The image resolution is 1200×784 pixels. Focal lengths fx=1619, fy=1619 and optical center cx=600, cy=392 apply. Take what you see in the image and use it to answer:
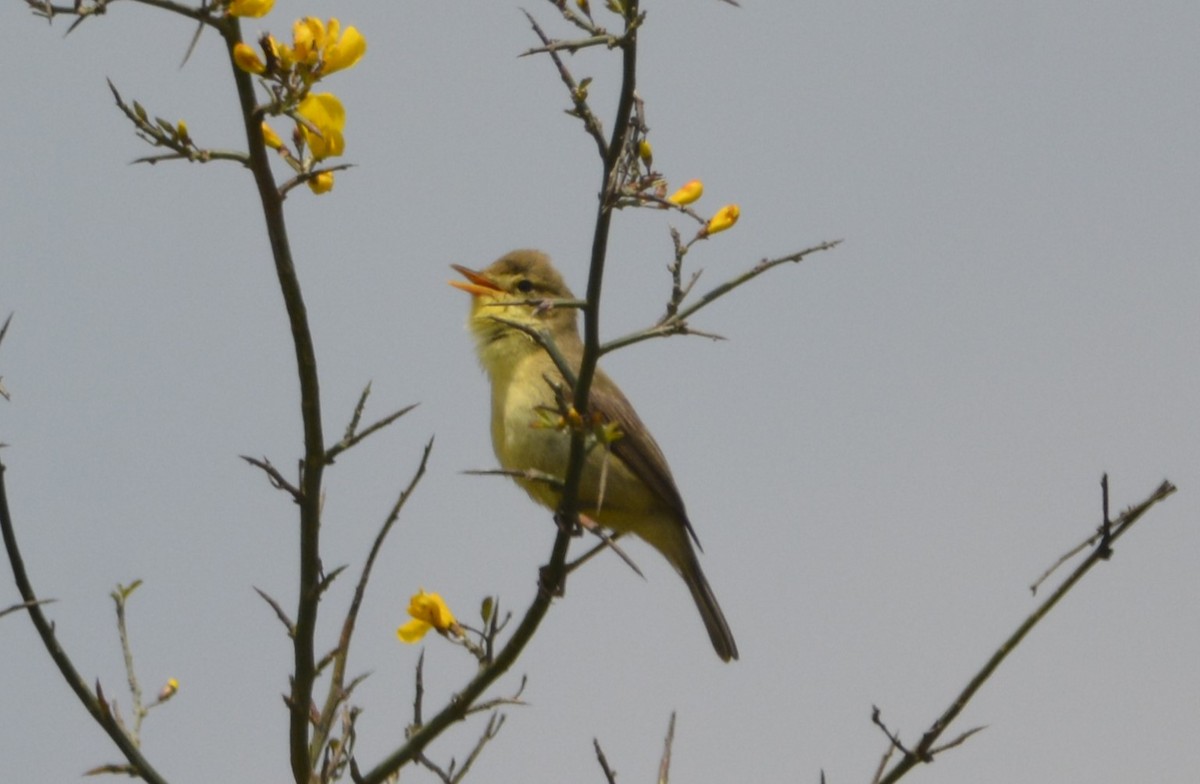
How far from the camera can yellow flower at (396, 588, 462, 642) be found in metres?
4.58

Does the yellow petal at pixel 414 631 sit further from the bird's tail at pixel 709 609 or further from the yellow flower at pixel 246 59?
the bird's tail at pixel 709 609

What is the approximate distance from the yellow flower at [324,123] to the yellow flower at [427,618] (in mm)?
1457

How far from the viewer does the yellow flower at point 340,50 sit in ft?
11.7

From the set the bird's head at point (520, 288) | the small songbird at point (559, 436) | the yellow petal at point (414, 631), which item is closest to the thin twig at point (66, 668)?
the yellow petal at point (414, 631)

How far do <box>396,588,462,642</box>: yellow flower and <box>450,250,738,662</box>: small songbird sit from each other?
7.84 feet

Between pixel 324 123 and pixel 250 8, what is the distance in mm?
322

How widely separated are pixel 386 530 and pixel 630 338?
89 centimetres

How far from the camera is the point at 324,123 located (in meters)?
3.63

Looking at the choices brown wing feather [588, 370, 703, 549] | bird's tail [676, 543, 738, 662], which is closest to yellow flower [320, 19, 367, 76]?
brown wing feather [588, 370, 703, 549]

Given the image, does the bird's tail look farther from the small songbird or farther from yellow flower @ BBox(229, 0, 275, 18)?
yellow flower @ BBox(229, 0, 275, 18)

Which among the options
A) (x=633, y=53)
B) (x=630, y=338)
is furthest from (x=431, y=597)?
(x=633, y=53)

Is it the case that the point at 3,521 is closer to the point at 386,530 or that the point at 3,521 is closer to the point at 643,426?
the point at 386,530

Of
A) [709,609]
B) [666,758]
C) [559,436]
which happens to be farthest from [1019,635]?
[709,609]

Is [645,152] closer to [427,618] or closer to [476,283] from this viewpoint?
[427,618]
